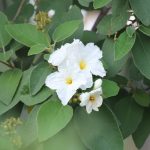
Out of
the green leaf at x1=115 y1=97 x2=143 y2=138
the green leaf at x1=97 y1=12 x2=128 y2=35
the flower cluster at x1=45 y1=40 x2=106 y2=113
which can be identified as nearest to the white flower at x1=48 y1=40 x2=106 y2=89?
the flower cluster at x1=45 y1=40 x2=106 y2=113

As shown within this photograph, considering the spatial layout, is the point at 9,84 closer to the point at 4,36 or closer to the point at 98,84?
the point at 4,36

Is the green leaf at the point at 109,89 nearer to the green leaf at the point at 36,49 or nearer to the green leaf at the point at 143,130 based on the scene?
the green leaf at the point at 36,49

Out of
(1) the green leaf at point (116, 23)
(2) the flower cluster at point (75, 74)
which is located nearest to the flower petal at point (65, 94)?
(2) the flower cluster at point (75, 74)

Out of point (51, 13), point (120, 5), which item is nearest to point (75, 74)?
point (120, 5)

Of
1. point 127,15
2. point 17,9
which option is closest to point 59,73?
point 127,15

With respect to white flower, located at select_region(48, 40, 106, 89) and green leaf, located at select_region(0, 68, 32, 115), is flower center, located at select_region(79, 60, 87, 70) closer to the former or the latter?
white flower, located at select_region(48, 40, 106, 89)

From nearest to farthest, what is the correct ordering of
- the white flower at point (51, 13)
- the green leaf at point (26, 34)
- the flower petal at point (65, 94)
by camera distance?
the flower petal at point (65, 94) → the green leaf at point (26, 34) → the white flower at point (51, 13)

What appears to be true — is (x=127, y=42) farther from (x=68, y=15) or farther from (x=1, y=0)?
(x=1, y=0)

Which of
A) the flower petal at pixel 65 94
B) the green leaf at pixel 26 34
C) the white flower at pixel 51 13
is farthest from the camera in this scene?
the white flower at pixel 51 13
